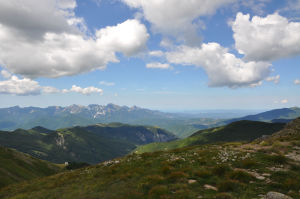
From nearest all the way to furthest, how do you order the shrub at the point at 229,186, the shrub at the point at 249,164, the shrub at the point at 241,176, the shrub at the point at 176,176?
1. the shrub at the point at 229,186
2. the shrub at the point at 241,176
3. the shrub at the point at 176,176
4. the shrub at the point at 249,164

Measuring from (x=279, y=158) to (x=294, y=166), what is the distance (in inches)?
64.3

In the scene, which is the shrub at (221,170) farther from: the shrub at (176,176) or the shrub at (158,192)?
the shrub at (158,192)

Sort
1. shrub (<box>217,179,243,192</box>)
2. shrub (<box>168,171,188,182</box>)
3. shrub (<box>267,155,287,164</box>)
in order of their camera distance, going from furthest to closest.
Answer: shrub (<box>267,155,287,164</box>)
shrub (<box>168,171,188,182</box>)
shrub (<box>217,179,243,192</box>)

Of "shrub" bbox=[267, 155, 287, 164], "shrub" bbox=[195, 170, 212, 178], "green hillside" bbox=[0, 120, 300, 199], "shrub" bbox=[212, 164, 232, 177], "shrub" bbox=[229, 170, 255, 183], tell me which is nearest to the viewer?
"green hillside" bbox=[0, 120, 300, 199]

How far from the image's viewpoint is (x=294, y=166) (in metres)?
15.8

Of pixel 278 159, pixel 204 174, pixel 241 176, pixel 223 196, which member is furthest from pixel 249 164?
pixel 223 196

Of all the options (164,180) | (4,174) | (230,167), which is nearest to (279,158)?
(230,167)

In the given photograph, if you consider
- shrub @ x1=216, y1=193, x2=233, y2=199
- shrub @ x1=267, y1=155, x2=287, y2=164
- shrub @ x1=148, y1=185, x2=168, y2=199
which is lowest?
shrub @ x1=148, y1=185, x2=168, y2=199

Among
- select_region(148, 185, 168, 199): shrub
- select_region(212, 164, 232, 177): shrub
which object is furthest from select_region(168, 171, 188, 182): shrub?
select_region(212, 164, 232, 177): shrub

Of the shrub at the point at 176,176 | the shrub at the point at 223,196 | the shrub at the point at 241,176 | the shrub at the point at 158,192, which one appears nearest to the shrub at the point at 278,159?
the shrub at the point at 241,176

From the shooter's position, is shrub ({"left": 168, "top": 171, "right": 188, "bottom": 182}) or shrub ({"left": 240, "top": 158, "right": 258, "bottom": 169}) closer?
shrub ({"left": 168, "top": 171, "right": 188, "bottom": 182})

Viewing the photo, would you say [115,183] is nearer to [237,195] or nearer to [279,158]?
[237,195]

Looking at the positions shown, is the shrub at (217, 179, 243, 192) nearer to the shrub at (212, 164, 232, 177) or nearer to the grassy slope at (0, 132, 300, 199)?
the grassy slope at (0, 132, 300, 199)

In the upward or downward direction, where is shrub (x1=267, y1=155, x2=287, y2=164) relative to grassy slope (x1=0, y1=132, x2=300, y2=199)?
upward
